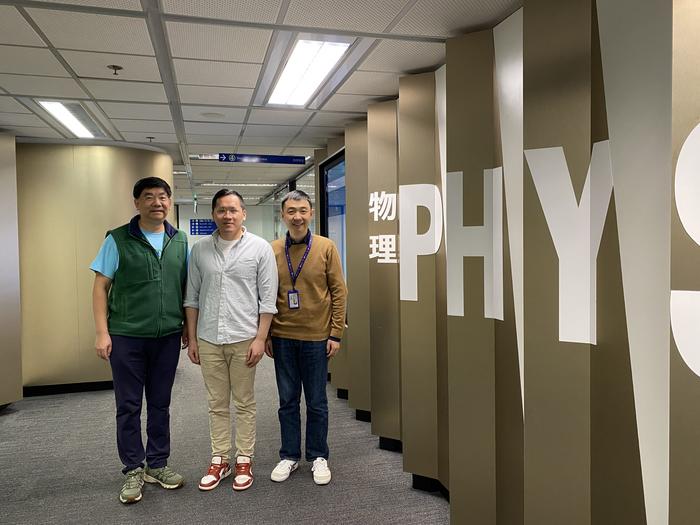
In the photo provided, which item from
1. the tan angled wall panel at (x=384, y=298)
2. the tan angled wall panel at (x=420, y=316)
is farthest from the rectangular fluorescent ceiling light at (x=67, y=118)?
the tan angled wall panel at (x=420, y=316)

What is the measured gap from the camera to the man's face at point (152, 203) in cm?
286

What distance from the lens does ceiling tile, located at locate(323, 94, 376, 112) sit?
359 cm

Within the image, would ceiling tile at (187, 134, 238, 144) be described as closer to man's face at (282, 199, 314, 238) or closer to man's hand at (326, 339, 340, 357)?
man's face at (282, 199, 314, 238)

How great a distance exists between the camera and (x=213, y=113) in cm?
409

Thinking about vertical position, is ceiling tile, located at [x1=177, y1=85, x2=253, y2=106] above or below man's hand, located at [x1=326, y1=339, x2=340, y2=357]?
above

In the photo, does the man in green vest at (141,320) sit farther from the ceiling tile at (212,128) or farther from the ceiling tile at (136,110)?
the ceiling tile at (212,128)

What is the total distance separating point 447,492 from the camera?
2.87 m

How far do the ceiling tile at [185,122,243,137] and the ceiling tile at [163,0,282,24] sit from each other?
7.46 feet

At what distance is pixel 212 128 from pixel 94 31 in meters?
2.25

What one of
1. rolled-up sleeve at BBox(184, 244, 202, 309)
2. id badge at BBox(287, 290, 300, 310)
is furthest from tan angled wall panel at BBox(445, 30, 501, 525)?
rolled-up sleeve at BBox(184, 244, 202, 309)

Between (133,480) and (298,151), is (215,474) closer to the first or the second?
(133,480)

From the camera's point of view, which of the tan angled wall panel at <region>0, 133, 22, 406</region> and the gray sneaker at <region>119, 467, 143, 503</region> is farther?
the tan angled wall panel at <region>0, 133, 22, 406</region>

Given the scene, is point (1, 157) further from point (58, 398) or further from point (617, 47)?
point (617, 47)

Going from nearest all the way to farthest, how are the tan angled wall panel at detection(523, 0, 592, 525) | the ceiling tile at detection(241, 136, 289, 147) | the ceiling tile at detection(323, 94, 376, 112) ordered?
the tan angled wall panel at detection(523, 0, 592, 525)
the ceiling tile at detection(323, 94, 376, 112)
the ceiling tile at detection(241, 136, 289, 147)
